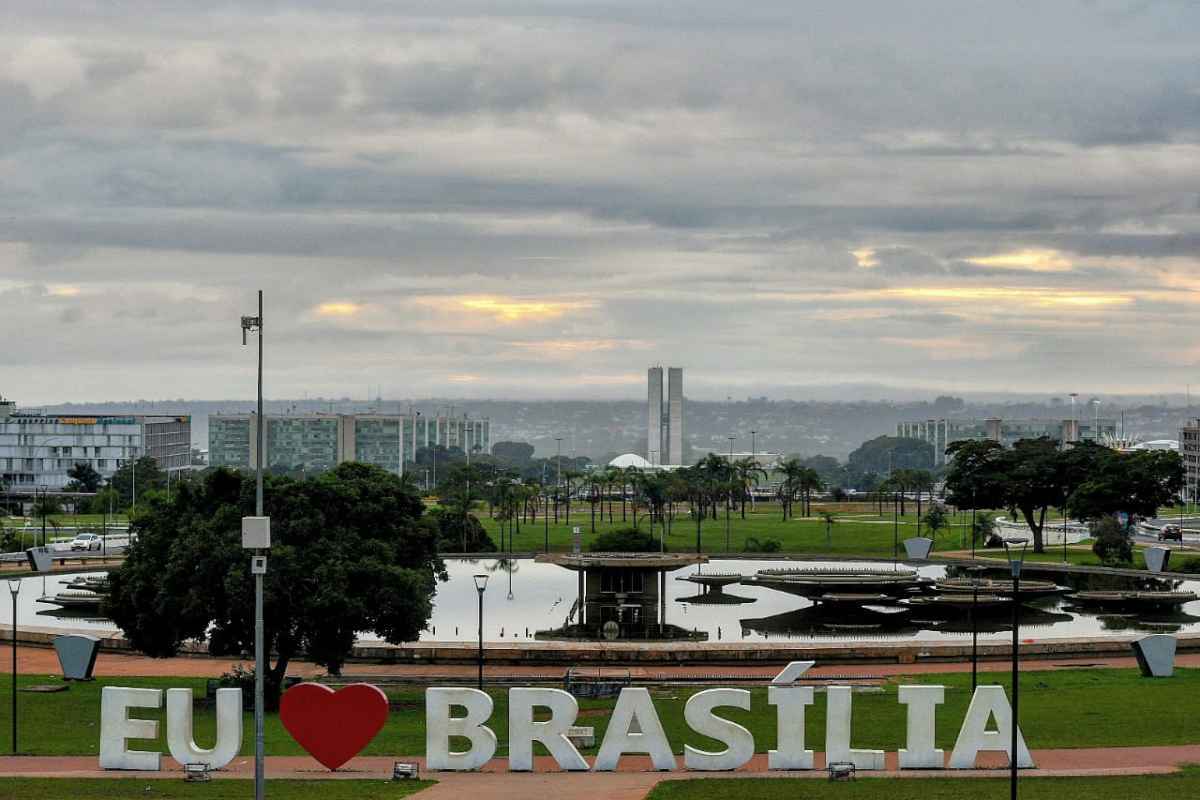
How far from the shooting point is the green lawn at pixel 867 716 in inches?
1647

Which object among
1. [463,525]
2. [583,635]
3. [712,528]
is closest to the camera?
[583,635]

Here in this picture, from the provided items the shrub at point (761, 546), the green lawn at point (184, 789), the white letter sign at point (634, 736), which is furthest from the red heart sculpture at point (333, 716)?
the shrub at point (761, 546)

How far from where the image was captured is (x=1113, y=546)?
9631cm

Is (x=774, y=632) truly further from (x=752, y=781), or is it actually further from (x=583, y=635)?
(x=752, y=781)

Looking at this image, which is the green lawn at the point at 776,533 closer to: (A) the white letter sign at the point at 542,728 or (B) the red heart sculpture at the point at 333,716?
(A) the white letter sign at the point at 542,728

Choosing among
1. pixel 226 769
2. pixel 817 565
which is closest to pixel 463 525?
pixel 817 565

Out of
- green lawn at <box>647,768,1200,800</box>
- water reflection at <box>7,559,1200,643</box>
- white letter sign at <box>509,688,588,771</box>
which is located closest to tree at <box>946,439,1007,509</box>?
water reflection at <box>7,559,1200,643</box>

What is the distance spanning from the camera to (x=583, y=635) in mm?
66062

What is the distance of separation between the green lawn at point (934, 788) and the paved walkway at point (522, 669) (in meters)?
17.7

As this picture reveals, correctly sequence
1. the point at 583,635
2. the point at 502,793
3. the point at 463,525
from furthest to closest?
1. the point at 463,525
2. the point at 583,635
3. the point at 502,793

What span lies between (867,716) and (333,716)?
1631 centimetres

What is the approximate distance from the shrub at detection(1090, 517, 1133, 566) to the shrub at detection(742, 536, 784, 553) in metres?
19.4

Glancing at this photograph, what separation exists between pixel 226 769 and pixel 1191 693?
27.6 metres

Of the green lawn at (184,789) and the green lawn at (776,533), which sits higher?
the green lawn at (776,533)
